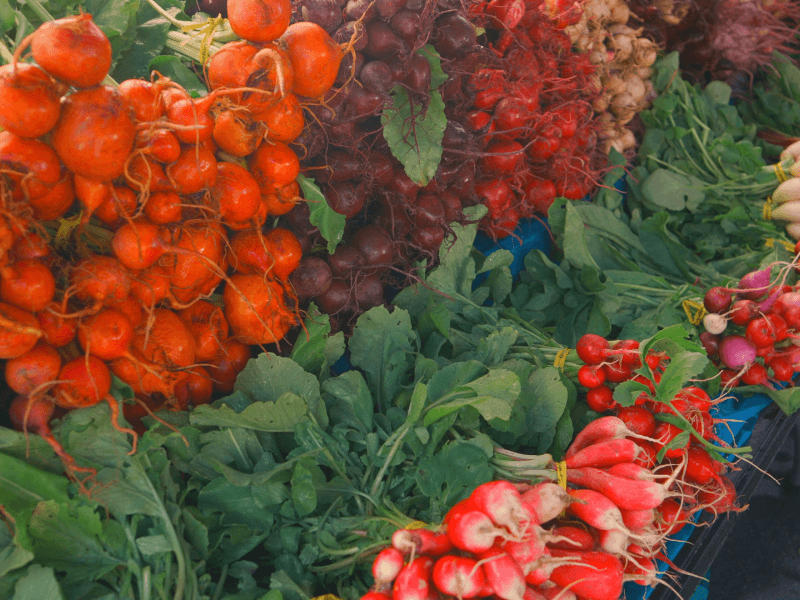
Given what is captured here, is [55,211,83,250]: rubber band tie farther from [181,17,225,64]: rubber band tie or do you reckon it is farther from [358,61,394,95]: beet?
[358,61,394,95]: beet

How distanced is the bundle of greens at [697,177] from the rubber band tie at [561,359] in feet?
3.70

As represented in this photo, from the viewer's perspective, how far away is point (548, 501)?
0.94 metres

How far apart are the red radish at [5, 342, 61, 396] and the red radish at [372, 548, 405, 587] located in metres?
0.64

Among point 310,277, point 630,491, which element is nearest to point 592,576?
point 630,491

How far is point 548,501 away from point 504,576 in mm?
181

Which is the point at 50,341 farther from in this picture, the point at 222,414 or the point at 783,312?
the point at 783,312

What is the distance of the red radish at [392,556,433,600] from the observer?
803 millimetres

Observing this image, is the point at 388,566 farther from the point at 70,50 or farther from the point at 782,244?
the point at 782,244

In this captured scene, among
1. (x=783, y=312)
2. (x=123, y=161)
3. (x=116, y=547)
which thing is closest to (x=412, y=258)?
(x=123, y=161)

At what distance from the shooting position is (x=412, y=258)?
1606mm

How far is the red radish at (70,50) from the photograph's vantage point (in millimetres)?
769

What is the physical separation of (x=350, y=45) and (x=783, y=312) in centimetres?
158

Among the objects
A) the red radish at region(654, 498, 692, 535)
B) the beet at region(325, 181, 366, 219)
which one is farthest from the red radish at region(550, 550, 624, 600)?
the beet at region(325, 181, 366, 219)

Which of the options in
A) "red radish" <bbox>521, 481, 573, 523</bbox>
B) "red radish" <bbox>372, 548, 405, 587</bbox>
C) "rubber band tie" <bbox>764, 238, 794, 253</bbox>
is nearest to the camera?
"red radish" <bbox>372, 548, 405, 587</bbox>
